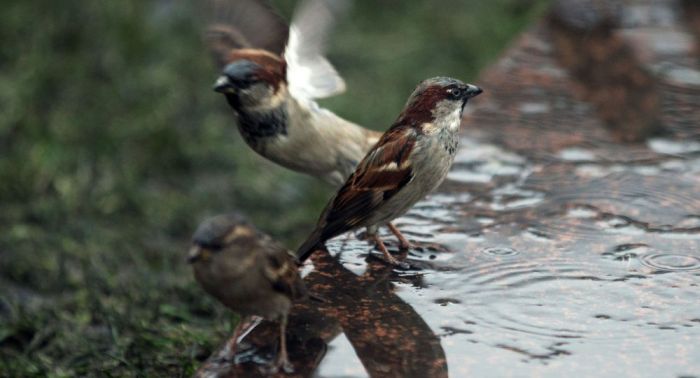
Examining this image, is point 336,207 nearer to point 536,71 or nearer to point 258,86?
point 258,86

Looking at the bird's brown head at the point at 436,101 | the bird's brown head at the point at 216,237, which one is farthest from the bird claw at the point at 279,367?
the bird's brown head at the point at 436,101

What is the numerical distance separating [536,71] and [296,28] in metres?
1.28

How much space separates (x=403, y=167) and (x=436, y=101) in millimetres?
266

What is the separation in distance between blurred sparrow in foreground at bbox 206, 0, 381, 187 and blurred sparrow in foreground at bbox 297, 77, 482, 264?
1.87 feet

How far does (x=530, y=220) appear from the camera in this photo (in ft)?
13.5

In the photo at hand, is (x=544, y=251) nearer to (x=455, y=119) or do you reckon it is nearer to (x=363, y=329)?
(x=455, y=119)

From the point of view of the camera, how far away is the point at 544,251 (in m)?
3.83

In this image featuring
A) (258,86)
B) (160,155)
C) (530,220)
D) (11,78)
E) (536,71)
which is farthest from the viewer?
(11,78)

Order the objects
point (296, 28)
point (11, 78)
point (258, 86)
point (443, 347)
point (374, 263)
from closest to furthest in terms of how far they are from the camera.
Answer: point (443, 347), point (374, 263), point (258, 86), point (296, 28), point (11, 78)

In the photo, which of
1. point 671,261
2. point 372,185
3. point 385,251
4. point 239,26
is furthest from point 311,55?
point 671,261

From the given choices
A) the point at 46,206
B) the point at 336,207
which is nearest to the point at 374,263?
the point at 336,207

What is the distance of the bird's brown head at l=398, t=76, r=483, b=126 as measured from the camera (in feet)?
13.0

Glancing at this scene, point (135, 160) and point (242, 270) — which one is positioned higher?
point (242, 270)

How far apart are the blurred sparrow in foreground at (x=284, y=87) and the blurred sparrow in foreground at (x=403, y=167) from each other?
1.87ft
